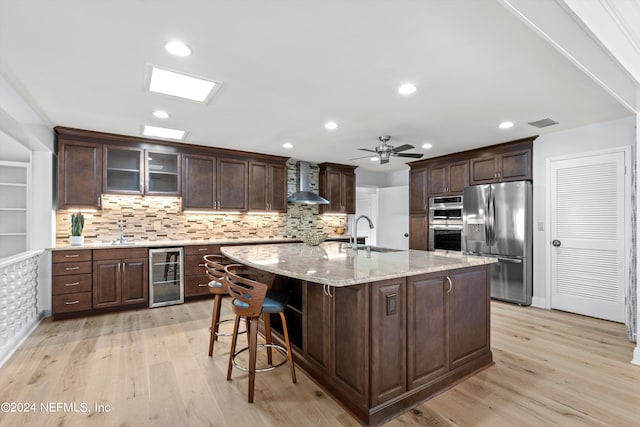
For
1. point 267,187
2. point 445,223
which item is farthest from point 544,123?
point 267,187

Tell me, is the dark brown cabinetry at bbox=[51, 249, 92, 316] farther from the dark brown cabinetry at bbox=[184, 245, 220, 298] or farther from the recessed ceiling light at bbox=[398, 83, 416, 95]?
the recessed ceiling light at bbox=[398, 83, 416, 95]

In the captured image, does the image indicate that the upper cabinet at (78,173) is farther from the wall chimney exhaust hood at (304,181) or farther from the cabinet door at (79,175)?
the wall chimney exhaust hood at (304,181)

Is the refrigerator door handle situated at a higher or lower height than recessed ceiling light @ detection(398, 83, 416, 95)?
lower

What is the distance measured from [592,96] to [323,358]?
3.42 metres

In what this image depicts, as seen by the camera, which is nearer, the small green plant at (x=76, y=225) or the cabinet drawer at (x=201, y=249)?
the small green plant at (x=76, y=225)

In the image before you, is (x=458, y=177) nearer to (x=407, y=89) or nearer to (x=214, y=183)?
(x=407, y=89)

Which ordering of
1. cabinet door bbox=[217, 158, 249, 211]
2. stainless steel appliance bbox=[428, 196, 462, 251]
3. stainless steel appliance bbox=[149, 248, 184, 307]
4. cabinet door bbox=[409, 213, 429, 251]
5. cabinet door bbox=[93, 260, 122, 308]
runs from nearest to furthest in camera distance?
cabinet door bbox=[93, 260, 122, 308]
stainless steel appliance bbox=[149, 248, 184, 307]
cabinet door bbox=[217, 158, 249, 211]
stainless steel appliance bbox=[428, 196, 462, 251]
cabinet door bbox=[409, 213, 429, 251]

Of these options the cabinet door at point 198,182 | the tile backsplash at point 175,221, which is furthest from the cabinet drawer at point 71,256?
the cabinet door at point 198,182

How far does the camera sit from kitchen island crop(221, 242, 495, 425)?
1.87 m

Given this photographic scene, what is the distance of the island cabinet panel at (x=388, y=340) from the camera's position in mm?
1864

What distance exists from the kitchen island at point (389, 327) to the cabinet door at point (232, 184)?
111 inches

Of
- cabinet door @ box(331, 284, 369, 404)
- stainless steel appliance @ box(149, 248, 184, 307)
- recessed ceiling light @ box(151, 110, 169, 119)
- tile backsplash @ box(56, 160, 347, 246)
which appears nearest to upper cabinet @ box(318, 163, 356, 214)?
tile backsplash @ box(56, 160, 347, 246)

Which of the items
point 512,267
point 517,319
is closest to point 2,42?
point 517,319

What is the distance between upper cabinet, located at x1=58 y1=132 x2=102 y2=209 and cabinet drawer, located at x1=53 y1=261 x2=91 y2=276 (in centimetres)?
80
